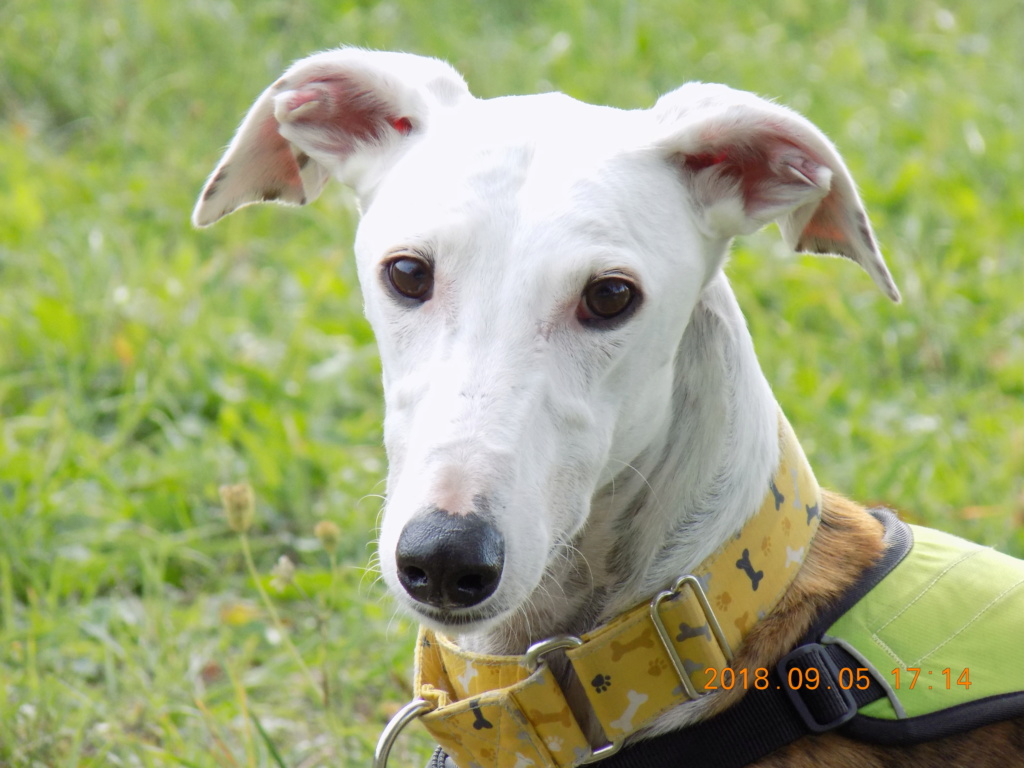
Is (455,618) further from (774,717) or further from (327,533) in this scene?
(327,533)

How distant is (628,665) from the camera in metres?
1.91

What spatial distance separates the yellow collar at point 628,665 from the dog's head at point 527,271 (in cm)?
20

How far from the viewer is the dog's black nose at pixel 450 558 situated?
166 centimetres

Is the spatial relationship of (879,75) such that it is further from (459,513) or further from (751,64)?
(459,513)

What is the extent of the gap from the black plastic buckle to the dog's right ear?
1.16 meters

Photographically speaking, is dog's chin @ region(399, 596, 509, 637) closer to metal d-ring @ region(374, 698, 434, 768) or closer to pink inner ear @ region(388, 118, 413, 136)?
metal d-ring @ region(374, 698, 434, 768)

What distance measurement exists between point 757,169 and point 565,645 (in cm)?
97

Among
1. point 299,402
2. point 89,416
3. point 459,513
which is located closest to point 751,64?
point 299,402

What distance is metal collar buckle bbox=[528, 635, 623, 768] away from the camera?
6.29 feet

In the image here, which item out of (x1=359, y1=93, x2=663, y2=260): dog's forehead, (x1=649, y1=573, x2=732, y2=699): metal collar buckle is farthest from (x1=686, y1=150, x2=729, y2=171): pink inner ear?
(x1=649, y1=573, x2=732, y2=699): metal collar buckle

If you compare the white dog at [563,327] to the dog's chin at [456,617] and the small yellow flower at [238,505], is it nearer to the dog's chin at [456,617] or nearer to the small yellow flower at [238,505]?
the dog's chin at [456,617]

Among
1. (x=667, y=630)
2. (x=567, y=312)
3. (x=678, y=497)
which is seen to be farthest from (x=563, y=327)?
(x=667, y=630)

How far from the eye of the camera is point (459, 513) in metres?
1.66

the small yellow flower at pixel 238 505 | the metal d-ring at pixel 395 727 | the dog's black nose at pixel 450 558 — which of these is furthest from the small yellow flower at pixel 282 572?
the dog's black nose at pixel 450 558
